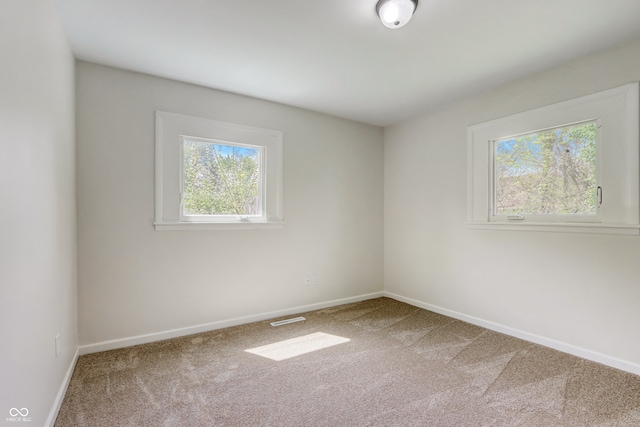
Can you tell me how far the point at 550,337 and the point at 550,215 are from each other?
108 cm

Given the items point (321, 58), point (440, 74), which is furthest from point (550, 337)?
point (321, 58)

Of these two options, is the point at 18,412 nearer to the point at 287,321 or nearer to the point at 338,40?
the point at 287,321

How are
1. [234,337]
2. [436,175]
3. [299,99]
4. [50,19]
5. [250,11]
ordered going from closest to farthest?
[50,19], [250,11], [234,337], [299,99], [436,175]

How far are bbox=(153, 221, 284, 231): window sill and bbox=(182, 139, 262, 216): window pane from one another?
0.13 meters

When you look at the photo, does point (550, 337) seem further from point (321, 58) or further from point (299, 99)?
point (299, 99)

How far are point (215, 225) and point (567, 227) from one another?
10.5 feet

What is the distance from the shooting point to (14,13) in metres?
1.26

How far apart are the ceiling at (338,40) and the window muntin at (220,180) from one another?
632mm

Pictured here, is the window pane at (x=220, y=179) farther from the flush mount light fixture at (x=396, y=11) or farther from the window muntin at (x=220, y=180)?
the flush mount light fixture at (x=396, y=11)

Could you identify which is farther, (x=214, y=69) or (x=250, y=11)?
(x=214, y=69)

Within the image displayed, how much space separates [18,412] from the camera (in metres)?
1.22

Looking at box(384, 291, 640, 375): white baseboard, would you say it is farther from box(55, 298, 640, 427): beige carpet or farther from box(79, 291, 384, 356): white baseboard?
box(79, 291, 384, 356): white baseboard

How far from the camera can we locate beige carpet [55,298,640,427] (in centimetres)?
177

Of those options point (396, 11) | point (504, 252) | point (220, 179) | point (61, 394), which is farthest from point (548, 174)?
point (61, 394)
